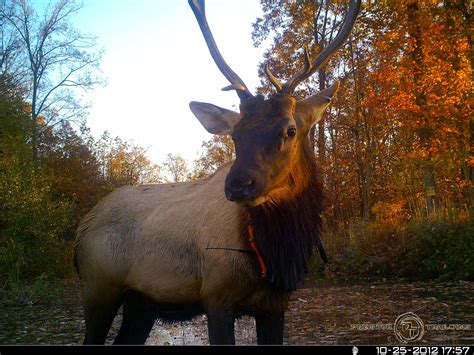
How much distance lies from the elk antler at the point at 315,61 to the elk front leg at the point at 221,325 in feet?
5.77

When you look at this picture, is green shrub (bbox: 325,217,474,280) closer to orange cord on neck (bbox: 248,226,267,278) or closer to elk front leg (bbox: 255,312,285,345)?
elk front leg (bbox: 255,312,285,345)

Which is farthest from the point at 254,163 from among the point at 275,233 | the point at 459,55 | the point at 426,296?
the point at 459,55

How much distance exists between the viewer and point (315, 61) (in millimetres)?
4629

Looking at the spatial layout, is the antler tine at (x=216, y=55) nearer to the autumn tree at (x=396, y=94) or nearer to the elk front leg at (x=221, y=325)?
the elk front leg at (x=221, y=325)

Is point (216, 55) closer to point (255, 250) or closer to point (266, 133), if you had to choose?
point (266, 133)

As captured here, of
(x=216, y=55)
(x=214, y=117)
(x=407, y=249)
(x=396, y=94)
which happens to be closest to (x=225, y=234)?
(x=214, y=117)

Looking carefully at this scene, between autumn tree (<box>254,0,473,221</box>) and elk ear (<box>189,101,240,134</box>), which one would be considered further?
autumn tree (<box>254,0,473,221</box>)

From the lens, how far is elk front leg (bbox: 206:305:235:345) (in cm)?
365

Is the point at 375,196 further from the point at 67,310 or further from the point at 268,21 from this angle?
the point at 67,310

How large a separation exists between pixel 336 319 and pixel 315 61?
4522mm

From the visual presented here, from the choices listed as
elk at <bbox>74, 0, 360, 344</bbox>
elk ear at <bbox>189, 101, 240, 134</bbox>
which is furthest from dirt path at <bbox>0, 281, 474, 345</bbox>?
elk ear at <bbox>189, 101, 240, 134</bbox>

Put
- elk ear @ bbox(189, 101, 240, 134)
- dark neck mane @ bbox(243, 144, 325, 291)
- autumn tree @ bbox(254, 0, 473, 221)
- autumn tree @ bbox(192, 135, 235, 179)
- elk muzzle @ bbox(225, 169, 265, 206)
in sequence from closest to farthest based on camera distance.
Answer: elk muzzle @ bbox(225, 169, 265, 206), dark neck mane @ bbox(243, 144, 325, 291), elk ear @ bbox(189, 101, 240, 134), autumn tree @ bbox(254, 0, 473, 221), autumn tree @ bbox(192, 135, 235, 179)

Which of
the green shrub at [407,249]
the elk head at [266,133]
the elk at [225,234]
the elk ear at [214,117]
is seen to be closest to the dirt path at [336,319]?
the green shrub at [407,249]

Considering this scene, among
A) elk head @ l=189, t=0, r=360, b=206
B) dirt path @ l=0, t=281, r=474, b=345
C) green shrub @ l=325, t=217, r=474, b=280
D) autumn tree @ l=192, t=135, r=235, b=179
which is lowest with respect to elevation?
dirt path @ l=0, t=281, r=474, b=345
